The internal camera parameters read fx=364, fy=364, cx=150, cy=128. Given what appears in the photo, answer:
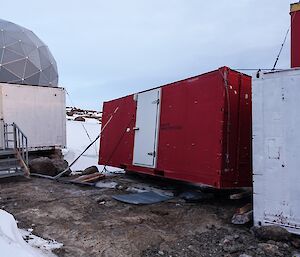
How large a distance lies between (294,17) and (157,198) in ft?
13.4

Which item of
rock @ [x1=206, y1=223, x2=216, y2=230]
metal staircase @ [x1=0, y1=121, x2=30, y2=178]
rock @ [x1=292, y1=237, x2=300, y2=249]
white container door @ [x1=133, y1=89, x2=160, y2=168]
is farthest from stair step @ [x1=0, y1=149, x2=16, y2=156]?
rock @ [x1=292, y1=237, x2=300, y2=249]

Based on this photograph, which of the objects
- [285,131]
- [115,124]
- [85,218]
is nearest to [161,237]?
[85,218]

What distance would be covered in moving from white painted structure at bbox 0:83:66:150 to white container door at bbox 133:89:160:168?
210 inches

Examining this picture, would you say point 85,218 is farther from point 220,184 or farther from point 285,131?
point 285,131

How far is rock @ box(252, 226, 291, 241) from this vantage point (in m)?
4.46

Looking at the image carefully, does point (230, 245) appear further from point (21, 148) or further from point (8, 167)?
point (21, 148)

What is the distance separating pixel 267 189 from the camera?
15.8ft

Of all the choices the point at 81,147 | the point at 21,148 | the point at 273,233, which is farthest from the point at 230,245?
the point at 81,147

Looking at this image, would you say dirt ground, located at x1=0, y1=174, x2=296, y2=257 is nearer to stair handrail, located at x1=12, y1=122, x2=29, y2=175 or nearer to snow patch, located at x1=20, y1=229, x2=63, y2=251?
snow patch, located at x1=20, y1=229, x2=63, y2=251

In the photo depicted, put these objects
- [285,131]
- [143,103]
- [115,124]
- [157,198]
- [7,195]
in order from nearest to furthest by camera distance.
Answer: [285,131]
[157,198]
[7,195]
[143,103]
[115,124]

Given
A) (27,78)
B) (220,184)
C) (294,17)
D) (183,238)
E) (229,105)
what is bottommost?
(183,238)

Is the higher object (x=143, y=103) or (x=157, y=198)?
(x=143, y=103)

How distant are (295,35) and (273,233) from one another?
3.47 m

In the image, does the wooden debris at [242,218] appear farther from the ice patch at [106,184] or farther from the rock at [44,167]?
the rock at [44,167]
